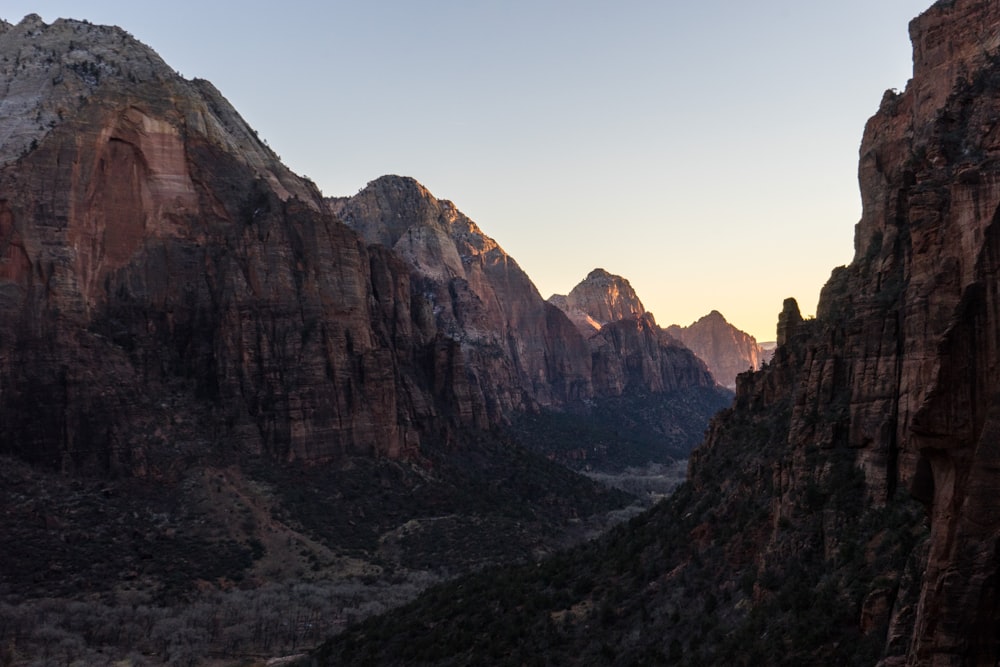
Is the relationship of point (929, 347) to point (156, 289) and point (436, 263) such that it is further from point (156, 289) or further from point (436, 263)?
point (436, 263)

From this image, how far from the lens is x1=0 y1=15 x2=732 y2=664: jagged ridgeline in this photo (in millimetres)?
64812

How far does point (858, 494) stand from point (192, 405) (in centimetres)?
7042

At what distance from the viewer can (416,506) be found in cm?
8800

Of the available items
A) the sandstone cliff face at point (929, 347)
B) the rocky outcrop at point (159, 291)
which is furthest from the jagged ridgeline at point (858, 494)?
the rocky outcrop at point (159, 291)

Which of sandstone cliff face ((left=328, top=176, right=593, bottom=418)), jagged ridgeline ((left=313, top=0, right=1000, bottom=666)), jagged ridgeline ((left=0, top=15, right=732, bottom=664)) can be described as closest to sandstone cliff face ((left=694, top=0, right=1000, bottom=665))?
jagged ridgeline ((left=313, top=0, right=1000, bottom=666))

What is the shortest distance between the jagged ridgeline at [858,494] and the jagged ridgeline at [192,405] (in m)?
23.1

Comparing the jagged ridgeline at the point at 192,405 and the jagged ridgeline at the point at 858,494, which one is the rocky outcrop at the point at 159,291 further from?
the jagged ridgeline at the point at 858,494

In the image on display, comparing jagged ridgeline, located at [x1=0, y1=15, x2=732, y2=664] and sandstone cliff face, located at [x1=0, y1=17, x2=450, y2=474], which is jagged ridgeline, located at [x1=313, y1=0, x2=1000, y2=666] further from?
sandstone cliff face, located at [x1=0, y1=17, x2=450, y2=474]

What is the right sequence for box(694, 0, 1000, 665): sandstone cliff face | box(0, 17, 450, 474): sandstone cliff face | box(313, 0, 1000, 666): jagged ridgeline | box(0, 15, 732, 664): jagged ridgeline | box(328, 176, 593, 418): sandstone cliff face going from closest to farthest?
box(694, 0, 1000, 665): sandstone cliff face
box(313, 0, 1000, 666): jagged ridgeline
box(0, 15, 732, 664): jagged ridgeline
box(0, 17, 450, 474): sandstone cliff face
box(328, 176, 593, 418): sandstone cliff face

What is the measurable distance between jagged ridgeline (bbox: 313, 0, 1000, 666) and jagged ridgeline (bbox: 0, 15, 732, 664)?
23.1 meters

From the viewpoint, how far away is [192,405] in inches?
3314

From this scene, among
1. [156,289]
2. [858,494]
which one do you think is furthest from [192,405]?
[858,494]

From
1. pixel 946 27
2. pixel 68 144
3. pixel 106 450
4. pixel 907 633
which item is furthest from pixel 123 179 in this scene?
pixel 907 633

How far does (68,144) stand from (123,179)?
5.87 metres
